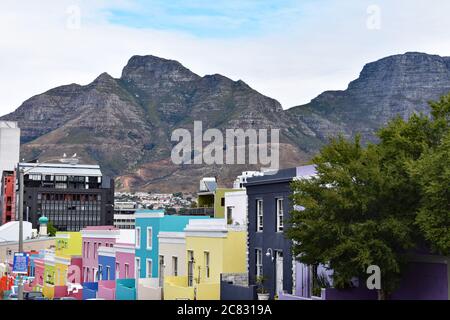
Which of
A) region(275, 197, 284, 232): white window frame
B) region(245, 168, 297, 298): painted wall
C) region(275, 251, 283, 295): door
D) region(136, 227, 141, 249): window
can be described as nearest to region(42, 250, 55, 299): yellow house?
region(136, 227, 141, 249): window

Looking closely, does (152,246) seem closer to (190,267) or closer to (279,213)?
(190,267)

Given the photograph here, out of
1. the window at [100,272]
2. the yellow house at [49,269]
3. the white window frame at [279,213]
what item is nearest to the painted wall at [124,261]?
the window at [100,272]

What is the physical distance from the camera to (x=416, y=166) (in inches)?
1015

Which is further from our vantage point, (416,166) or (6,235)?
(6,235)

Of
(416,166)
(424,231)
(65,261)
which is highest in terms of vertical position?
(416,166)

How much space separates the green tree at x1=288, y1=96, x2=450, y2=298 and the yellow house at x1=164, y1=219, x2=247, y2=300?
910 centimetres

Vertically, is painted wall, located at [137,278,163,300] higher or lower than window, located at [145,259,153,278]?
lower

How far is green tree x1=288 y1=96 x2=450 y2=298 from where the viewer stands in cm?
2516

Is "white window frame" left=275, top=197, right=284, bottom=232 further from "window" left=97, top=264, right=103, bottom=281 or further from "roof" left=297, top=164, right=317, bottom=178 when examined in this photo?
"window" left=97, top=264, right=103, bottom=281

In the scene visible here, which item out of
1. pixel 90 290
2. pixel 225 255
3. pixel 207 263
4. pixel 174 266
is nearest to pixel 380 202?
pixel 225 255

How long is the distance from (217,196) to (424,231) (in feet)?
118
